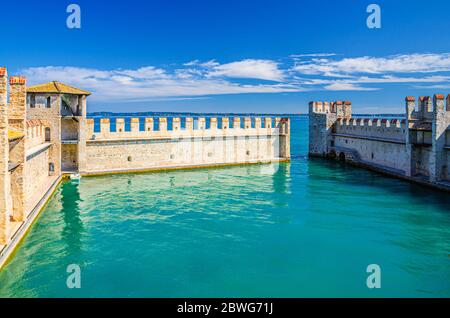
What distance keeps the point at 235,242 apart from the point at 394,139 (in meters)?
16.0

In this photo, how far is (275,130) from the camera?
29.3 metres

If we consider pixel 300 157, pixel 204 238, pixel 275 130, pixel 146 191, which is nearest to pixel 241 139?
pixel 275 130

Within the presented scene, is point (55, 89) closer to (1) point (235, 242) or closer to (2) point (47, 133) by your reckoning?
(2) point (47, 133)

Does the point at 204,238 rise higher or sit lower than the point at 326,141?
lower

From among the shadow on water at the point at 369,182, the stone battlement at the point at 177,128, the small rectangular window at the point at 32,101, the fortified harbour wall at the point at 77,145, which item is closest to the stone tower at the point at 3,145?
the fortified harbour wall at the point at 77,145

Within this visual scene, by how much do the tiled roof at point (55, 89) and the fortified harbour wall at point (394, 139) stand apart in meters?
17.4

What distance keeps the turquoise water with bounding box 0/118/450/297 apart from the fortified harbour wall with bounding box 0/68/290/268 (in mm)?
1096

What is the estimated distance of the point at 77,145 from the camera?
21641 millimetres

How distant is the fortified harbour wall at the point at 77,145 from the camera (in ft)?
38.8

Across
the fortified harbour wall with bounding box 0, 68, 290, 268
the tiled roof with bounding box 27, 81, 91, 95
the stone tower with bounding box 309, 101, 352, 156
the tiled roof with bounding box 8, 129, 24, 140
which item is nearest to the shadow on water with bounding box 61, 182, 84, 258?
the fortified harbour wall with bounding box 0, 68, 290, 268

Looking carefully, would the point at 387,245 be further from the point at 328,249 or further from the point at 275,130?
the point at 275,130

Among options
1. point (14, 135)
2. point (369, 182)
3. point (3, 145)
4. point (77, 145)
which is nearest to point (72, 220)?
point (14, 135)

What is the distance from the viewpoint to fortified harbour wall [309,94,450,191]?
1881 cm
